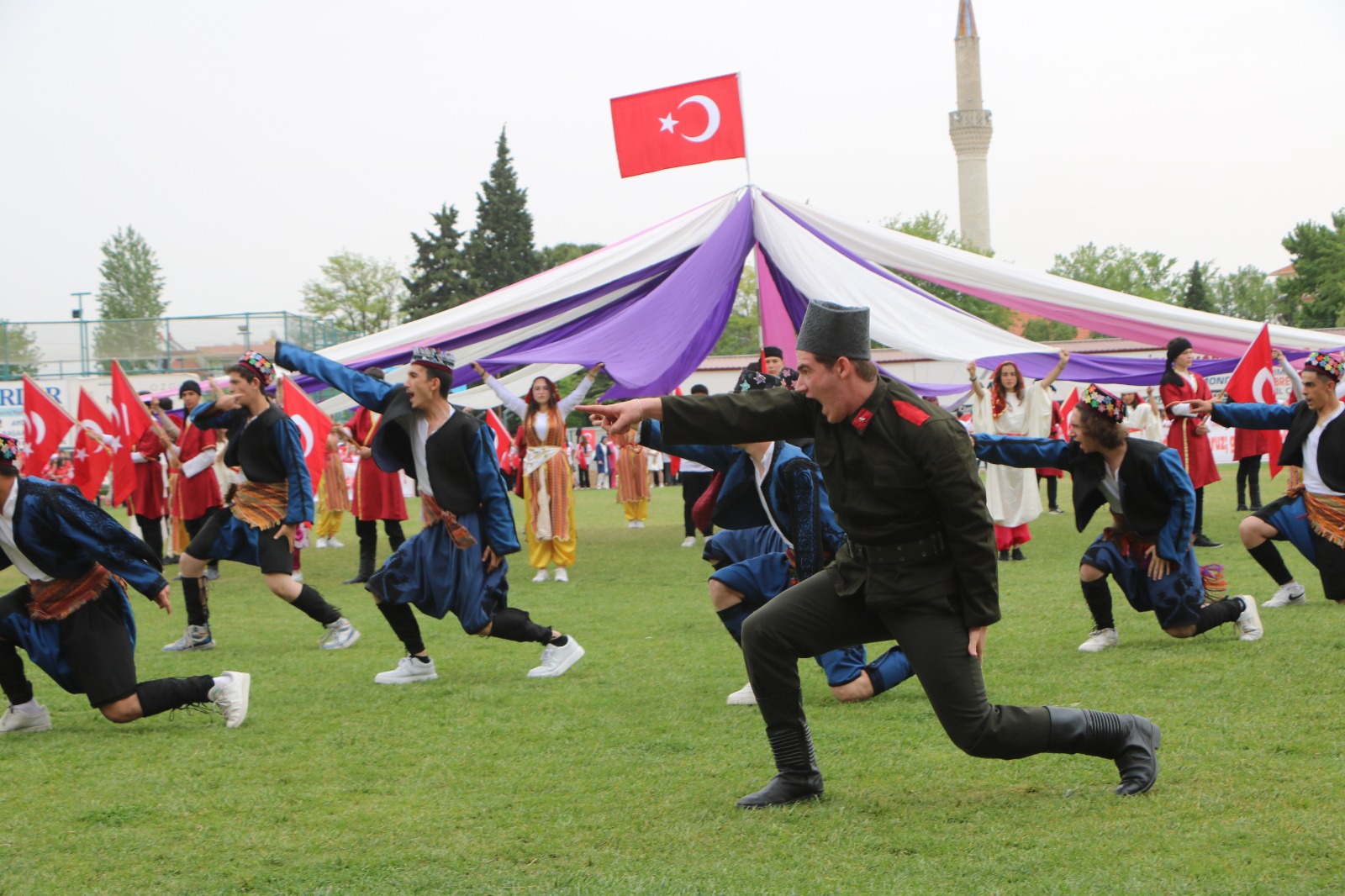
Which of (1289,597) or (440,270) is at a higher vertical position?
(440,270)

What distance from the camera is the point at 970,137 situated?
220ft

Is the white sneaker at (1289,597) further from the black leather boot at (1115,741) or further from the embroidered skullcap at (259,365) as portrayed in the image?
the embroidered skullcap at (259,365)

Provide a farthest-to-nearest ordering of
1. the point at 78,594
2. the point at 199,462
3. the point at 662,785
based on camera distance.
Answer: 1. the point at 199,462
2. the point at 78,594
3. the point at 662,785

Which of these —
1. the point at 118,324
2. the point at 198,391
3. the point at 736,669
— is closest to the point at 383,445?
the point at 736,669

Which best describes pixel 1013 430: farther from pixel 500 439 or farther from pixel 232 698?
pixel 232 698

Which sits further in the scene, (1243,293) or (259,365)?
(1243,293)

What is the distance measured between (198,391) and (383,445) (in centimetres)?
497

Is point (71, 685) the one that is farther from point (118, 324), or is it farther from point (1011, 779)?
point (118, 324)

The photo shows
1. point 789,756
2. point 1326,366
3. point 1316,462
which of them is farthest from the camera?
point 1316,462

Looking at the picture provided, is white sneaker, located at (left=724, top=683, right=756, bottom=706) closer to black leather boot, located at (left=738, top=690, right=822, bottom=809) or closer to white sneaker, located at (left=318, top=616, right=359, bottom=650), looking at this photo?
black leather boot, located at (left=738, top=690, right=822, bottom=809)

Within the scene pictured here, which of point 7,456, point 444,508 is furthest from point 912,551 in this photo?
point 7,456

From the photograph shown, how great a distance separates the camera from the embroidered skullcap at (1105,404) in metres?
5.48

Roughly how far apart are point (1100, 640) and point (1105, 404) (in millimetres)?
1455

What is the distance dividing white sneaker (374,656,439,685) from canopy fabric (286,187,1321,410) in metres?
4.19
